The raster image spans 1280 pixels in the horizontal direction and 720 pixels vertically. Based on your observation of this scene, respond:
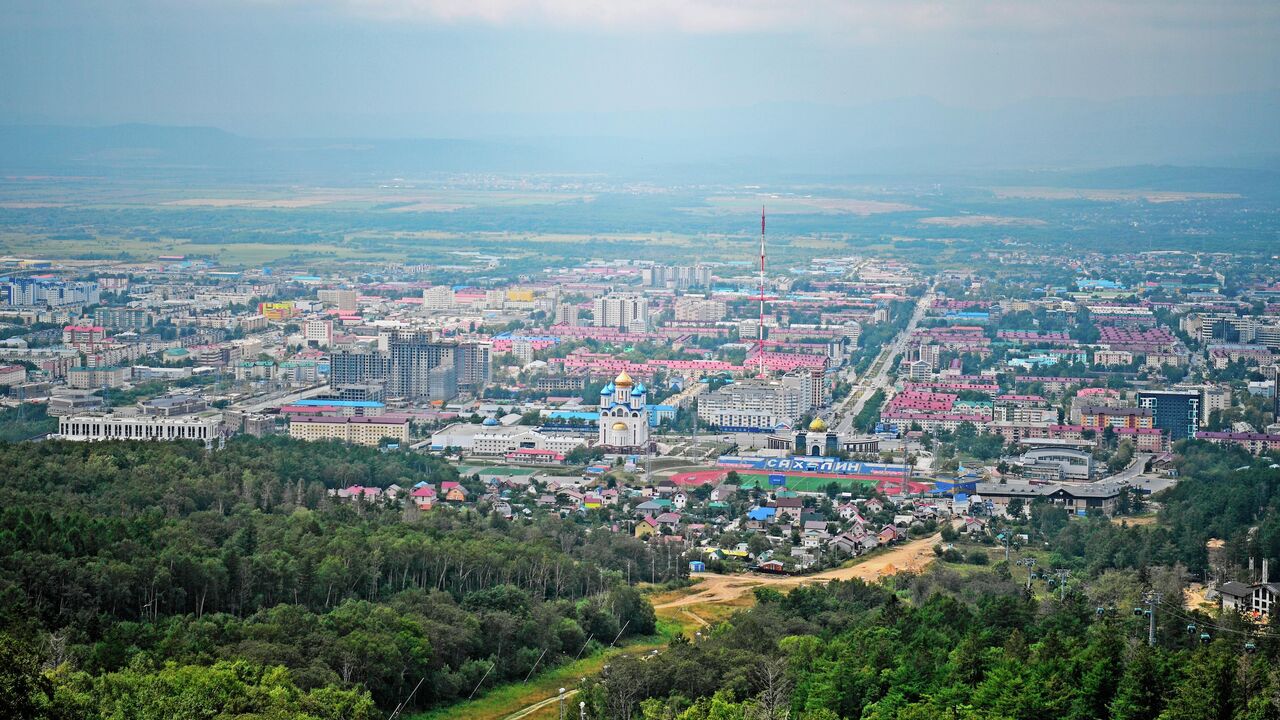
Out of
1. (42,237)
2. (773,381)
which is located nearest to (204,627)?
(773,381)

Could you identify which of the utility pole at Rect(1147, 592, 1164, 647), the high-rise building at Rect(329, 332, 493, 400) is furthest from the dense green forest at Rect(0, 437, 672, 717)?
the high-rise building at Rect(329, 332, 493, 400)

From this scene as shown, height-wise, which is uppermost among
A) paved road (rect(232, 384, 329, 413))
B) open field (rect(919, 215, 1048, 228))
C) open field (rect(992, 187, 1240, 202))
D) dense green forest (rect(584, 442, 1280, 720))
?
open field (rect(992, 187, 1240, 202))

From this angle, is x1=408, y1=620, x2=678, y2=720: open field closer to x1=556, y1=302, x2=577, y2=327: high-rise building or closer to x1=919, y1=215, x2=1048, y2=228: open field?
x1=556, y1=302, x2=577, y2=327: high-rise building

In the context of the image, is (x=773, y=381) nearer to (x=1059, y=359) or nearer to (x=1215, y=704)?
(x=1059, y=359)

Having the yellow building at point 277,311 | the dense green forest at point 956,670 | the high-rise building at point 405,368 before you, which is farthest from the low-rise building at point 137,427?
the yellow building at point 277,311

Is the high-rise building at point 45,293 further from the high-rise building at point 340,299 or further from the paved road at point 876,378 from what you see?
the paved road at point 876,378
